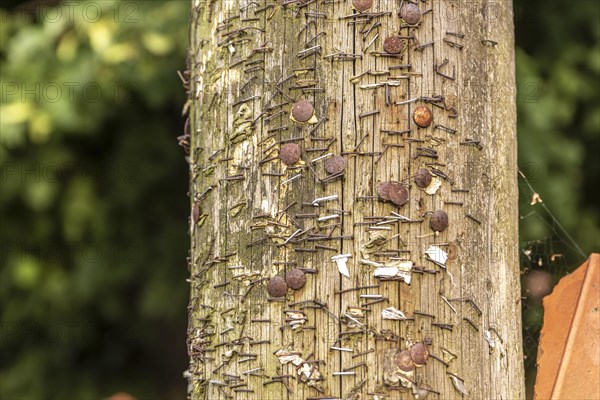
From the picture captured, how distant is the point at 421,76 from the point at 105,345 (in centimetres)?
459

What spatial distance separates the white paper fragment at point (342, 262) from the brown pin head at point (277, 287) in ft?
0.38

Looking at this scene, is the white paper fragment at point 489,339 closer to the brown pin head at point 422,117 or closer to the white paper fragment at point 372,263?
the white paper fragment at point 372,263

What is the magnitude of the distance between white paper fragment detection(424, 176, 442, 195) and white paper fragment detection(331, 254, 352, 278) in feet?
0.69

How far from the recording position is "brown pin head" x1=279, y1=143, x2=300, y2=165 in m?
1.58

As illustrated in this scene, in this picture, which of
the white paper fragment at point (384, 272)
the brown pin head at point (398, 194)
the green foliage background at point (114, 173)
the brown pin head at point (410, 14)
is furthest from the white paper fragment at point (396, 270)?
the green foliage background at point (114, 173)

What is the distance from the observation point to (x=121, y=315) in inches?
215

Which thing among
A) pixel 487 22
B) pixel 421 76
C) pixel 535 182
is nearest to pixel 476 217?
pixel 421 76

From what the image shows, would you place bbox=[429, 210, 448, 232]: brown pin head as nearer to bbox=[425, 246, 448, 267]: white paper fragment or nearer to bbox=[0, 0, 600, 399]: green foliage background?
bbox=[425, 246, 448, 267]: white paper fragment

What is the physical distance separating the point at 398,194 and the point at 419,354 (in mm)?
315

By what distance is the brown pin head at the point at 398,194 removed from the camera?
1535 mm

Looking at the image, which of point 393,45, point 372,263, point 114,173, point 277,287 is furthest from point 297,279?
point 114,173

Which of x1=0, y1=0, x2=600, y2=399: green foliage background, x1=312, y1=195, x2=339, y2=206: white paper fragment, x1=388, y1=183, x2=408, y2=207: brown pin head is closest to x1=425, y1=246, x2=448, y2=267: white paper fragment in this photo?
x1=388, y1=183, x2=408, y2=207: brown pin head

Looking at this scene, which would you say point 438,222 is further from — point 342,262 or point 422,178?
point 342,262

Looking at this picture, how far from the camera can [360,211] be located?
154cm
